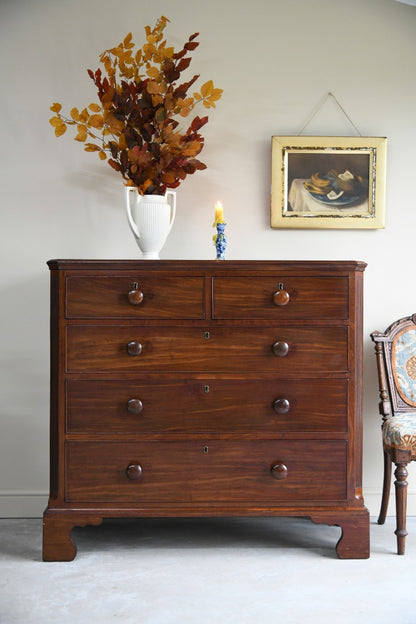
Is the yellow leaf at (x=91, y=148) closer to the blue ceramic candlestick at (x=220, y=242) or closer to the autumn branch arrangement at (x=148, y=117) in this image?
the autumn branch arrangement at (x=148, y=117)

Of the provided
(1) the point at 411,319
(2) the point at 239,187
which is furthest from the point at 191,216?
(1) the point at 411,319

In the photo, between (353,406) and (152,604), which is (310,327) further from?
(152,604)

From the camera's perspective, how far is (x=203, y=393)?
106 inches

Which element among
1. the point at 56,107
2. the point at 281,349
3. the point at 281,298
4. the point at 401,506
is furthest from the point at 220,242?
the point at 401,506

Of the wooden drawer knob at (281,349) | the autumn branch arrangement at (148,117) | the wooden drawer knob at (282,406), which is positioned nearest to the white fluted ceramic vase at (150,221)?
the autumn branch arrangement at (148,117)

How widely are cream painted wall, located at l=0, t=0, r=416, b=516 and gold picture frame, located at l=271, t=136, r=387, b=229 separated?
8 cm

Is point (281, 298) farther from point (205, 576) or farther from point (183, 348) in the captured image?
point (205, 576)

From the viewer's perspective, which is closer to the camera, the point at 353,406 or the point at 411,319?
the point at 353,406

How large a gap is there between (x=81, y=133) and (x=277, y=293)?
1267 millimetres

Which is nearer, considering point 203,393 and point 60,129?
point 203,393

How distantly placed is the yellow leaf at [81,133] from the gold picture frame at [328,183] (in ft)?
3.10

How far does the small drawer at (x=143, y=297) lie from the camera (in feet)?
8.77

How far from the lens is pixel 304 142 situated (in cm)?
334

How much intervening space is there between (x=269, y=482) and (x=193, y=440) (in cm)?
36
